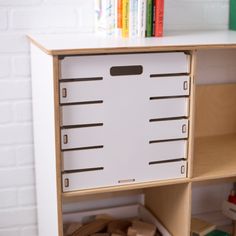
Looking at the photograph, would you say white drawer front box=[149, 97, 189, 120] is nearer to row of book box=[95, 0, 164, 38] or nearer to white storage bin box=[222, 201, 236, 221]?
row of book box=[95, 0, 164, 38]

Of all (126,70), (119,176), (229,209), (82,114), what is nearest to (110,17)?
(126,70)

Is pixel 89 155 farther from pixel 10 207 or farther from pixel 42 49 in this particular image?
pixel 10 207

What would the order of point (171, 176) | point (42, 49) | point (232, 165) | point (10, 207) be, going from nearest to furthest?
1. point (42, 49)
2. point (171, 176)
3. point (232, 165)
4. point (10, 207)

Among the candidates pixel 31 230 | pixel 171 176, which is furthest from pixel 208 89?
pixel 31 230

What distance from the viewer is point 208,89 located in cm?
209

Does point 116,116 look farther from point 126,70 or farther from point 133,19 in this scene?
point 133,19

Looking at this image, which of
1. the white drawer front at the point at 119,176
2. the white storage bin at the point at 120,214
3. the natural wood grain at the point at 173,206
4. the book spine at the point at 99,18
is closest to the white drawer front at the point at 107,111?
the white drawer front at the point at 119,176

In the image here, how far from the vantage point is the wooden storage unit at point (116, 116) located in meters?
1.48

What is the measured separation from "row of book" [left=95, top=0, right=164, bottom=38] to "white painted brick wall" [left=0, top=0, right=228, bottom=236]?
165 millimetres

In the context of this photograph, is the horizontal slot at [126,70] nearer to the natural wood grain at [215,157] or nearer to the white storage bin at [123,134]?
the white storage bin at [123,134]

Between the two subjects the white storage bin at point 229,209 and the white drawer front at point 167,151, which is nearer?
the white drawer front at point 167,151

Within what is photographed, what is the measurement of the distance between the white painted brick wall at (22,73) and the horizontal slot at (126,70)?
452mm

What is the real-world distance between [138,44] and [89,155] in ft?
1.22

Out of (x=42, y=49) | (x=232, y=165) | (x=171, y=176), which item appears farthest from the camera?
(x=232, y=165)
